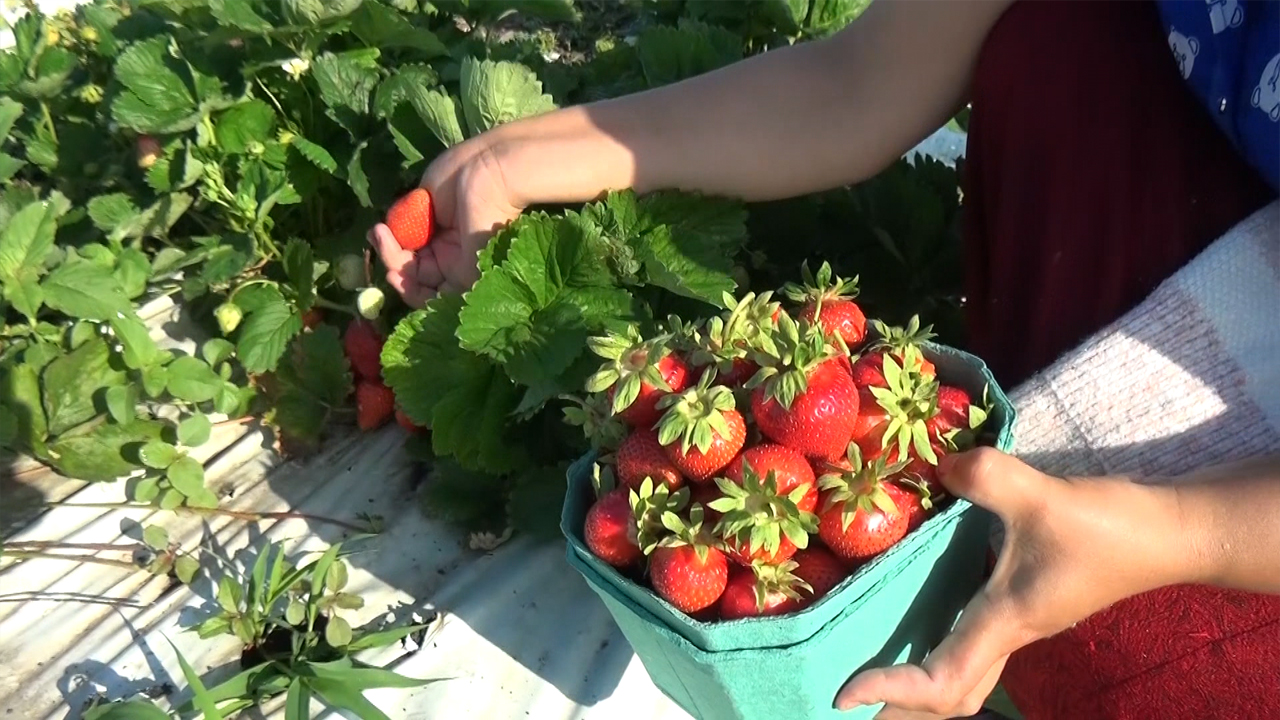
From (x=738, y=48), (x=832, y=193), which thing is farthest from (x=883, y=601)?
(x=738, y=48)

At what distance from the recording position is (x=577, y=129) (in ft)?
3.58

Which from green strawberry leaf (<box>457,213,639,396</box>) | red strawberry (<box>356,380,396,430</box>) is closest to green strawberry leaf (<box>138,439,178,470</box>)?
red strawberry (<box>356,380,396,430</box>)

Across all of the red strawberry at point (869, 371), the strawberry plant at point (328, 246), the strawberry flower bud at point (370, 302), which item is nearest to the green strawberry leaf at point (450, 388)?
the strawberry plant at point (328, 246)

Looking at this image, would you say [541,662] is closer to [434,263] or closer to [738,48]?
[434,263]

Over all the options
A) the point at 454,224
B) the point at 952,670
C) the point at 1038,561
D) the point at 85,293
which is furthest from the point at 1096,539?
the point at 85,293

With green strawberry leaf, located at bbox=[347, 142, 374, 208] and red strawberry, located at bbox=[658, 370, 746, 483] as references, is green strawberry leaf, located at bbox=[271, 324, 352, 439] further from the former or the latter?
A: red strawberry, located at bbox=[658, 370, 746, 483]

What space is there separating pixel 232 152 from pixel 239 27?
18 cm

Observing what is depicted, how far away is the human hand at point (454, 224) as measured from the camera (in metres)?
1.07

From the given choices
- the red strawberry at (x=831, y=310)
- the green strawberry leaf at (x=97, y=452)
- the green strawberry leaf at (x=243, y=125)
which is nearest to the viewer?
the red strawberry at (x=831, y=310)

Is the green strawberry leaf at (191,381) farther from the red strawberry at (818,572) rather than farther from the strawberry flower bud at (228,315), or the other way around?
the red strawberry at (818,572)

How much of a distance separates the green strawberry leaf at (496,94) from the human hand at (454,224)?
75 millimetres

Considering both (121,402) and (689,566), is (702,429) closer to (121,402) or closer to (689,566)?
(689,566)

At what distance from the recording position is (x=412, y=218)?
43.5 inches

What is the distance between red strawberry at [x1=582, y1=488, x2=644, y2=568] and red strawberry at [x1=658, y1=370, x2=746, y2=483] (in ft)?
0.16
